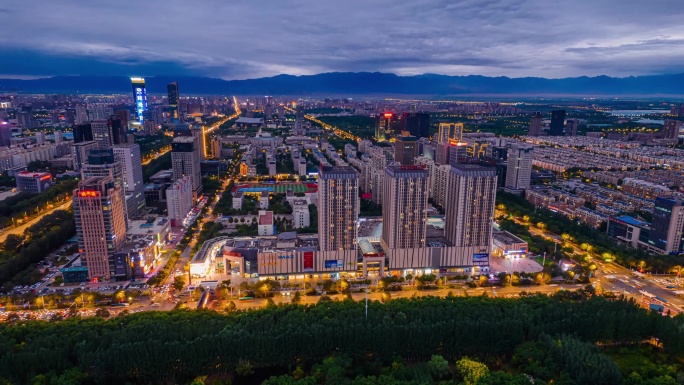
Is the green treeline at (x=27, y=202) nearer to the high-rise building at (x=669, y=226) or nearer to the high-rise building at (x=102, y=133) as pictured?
the high-rise building at (x=102, y=133)

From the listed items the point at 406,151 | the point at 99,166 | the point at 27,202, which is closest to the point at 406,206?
the point at 99,166

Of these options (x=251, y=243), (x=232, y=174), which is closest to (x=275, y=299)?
(x=251, y=243)

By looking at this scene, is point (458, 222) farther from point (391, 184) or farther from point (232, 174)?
point (232, 174)

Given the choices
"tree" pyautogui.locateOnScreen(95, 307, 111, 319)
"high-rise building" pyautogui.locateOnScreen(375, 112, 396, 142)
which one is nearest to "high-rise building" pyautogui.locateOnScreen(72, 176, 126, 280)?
"tree" pyautogui.locateOnScreen(95, 307, 111, 319)

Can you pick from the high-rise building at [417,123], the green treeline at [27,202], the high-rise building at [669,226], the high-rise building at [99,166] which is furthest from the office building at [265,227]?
the high-rise building at [417,123]

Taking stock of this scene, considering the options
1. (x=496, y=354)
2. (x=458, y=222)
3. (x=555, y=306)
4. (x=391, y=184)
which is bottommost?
(x=496, y=354)

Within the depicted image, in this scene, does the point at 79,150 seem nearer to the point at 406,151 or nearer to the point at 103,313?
the point at 103,313

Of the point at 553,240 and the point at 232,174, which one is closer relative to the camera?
the point at 553,240
